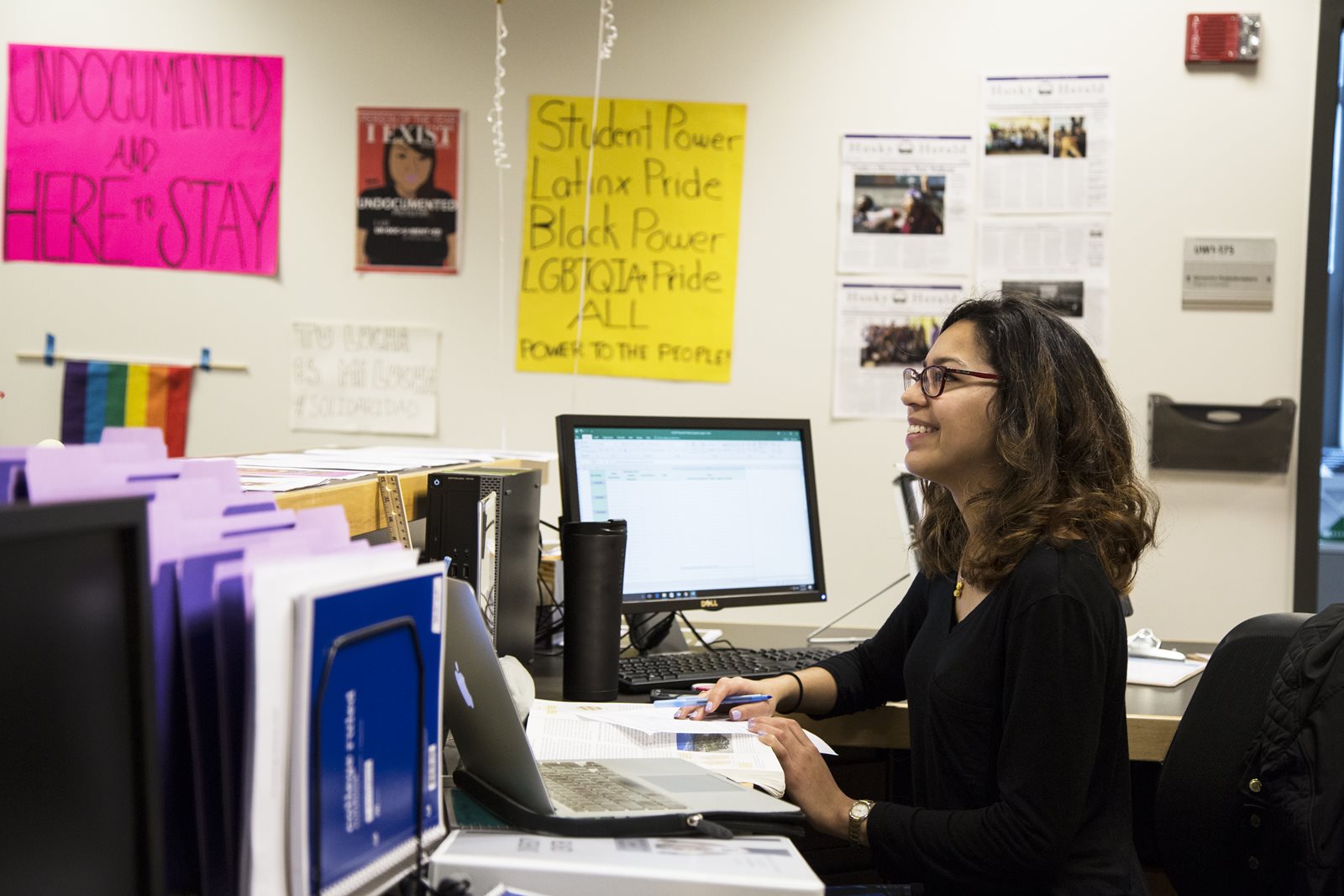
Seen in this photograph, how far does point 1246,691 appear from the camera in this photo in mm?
1450

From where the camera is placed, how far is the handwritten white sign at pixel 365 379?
10.5ft

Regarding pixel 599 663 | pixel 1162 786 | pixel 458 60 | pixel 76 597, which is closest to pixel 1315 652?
pixel 1162 786

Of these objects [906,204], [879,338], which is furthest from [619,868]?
[906,204]

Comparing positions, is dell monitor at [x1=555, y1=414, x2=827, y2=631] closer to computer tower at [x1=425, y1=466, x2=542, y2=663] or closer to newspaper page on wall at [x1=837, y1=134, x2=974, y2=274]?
computer tower at [x1=425, y1=466, x2=542, y2=663]

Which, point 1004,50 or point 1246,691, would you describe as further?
point 1004,50

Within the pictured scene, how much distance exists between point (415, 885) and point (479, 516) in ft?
2.30

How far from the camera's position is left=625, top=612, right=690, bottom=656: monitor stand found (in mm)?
2094

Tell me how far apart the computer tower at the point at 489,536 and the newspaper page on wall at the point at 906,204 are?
159cm

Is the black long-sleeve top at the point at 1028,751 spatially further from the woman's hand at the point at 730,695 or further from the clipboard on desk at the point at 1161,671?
the clipboard on desk at the point at 1161,671

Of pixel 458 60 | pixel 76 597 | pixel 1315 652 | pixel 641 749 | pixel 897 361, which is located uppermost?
pixel 458 60

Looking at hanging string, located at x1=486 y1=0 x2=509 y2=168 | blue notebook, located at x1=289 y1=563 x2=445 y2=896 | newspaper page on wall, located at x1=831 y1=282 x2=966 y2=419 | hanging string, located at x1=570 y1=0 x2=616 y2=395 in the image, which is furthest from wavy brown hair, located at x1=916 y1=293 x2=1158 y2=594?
hanging string, located at x1=486 y1=0 x2=509 y2=168

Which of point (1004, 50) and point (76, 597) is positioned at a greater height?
point (1004, 50)

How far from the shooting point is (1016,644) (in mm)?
1310

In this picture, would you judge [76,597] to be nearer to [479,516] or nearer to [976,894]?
[479,516]
